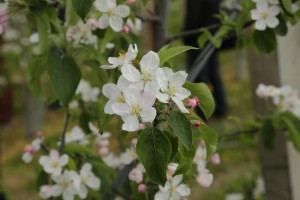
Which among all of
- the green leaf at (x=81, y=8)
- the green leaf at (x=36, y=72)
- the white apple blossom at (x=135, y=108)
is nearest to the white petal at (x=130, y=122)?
the white apple blossom at (x=135, y=108)

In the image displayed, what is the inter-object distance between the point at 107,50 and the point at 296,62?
3.10 feet

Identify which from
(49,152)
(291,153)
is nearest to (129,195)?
(49,152)

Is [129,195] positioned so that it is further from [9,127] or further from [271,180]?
[9,127]

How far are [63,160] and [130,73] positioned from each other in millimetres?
589

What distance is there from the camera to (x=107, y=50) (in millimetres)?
1685

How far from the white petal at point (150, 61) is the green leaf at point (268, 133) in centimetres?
87

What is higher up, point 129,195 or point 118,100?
point 118,100

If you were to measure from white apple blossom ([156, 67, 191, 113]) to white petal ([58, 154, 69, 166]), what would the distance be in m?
0.57

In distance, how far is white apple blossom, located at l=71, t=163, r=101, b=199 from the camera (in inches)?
57.4

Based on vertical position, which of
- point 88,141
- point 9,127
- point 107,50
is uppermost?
point 107,50

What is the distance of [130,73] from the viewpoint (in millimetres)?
964

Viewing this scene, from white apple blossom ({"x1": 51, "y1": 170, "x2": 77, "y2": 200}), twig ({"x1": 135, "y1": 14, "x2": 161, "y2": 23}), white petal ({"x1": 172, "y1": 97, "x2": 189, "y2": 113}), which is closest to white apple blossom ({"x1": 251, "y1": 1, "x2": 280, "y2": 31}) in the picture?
twig ({"x1": 135, "y1": 14, "x2": 161, "y2": 23})

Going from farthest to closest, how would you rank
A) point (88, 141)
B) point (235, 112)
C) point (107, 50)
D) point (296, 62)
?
point (235, 112), point (296, 62), point (88, 141), point (107, 50)

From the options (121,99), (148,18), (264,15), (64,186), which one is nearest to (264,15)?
(264,15)
